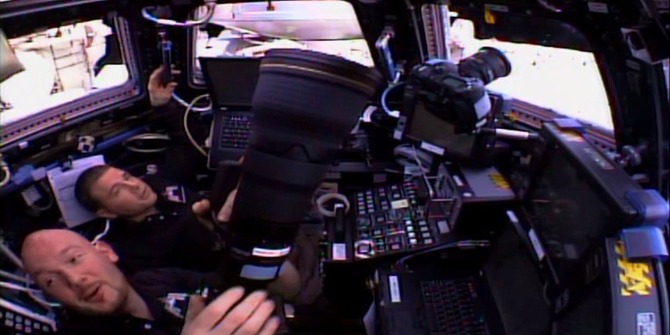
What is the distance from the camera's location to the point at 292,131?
3.60ft

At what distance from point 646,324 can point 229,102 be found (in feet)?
8.70

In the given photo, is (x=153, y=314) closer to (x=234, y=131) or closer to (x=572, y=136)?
(x=234, y=131)

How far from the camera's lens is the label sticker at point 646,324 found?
50.1 inches

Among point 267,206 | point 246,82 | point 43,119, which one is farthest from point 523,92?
point 43,119

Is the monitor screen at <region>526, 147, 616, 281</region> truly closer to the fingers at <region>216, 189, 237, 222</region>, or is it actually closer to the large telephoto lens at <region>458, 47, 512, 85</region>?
the large telephoto lens at <region>458, 47, 512, 85</region>

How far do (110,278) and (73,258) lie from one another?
0.56ft

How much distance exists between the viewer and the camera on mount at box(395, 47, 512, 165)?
2.31 meters

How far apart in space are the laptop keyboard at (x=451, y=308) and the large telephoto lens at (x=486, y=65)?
845 millimetres

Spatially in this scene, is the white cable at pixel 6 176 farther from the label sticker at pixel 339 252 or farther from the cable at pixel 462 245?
the cable at pixel 462 245

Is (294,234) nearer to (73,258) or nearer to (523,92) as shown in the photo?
(73,258)

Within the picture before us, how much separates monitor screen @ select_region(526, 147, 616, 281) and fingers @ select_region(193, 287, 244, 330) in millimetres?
862

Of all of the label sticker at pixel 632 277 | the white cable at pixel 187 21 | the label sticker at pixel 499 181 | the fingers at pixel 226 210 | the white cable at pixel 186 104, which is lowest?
the white cable at pixel 186 104

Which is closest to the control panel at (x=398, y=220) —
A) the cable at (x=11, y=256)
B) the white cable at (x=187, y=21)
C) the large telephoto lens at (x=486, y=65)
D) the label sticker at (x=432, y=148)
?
the label sticker at (x=432, y=148)

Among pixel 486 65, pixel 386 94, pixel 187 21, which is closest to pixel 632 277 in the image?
pixel 486 65
